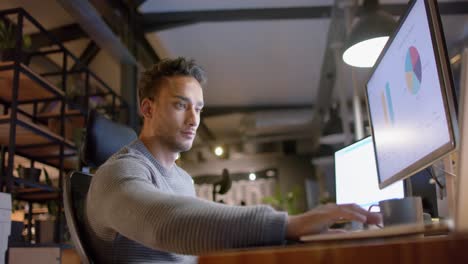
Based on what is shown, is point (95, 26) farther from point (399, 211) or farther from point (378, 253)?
point (378, 253)

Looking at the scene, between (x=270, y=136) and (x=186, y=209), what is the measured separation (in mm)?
7660

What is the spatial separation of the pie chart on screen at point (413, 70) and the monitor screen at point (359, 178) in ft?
1.58

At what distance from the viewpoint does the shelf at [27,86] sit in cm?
256

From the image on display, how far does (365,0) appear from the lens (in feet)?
9.09

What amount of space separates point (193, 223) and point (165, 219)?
52mm

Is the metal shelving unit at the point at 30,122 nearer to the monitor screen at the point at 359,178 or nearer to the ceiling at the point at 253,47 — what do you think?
the ceiling at the point at 253,47

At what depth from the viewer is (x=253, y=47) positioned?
16.8 feet

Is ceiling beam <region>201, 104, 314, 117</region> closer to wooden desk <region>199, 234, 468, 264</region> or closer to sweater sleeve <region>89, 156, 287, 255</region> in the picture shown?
sweater sleeve <region>89, 156, 287, 255</region>

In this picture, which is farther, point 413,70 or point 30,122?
point 30,122

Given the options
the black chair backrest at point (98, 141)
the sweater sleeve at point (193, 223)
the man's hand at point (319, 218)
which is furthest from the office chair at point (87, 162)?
the man's hand at point (319, 218)

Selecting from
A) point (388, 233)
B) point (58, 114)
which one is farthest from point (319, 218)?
point (58, 114)

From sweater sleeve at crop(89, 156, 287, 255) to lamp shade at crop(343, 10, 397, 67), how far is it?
6.60 ft

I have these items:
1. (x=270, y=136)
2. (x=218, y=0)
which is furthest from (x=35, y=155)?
(x=270, y=136)

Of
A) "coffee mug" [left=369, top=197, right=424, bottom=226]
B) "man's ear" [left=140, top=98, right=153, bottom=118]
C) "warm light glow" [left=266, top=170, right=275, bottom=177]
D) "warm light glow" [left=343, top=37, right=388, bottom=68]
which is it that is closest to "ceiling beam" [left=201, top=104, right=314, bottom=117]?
"warm light glow" [left=266, top=170, right=275, bottom=177]
